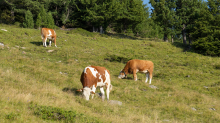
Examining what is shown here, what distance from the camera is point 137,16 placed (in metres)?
53.7

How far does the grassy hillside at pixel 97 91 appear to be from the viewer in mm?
6562

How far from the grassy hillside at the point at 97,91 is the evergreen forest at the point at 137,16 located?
1279cm

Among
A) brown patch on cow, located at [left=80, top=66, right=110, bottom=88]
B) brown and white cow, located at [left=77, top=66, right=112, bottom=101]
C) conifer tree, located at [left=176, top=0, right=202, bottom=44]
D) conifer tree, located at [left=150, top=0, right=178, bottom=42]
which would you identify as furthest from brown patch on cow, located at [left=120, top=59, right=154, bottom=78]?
conifer tree, located at [left=176, top=0, right=202, bottom=44]

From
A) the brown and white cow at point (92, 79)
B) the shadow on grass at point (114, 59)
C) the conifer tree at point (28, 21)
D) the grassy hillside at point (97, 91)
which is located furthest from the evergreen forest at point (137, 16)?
the brown and white cow at point (92, 79)

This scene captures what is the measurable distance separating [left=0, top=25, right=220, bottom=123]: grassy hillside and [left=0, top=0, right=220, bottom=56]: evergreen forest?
12787 millimetres

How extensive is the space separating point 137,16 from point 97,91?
4535 centimetres

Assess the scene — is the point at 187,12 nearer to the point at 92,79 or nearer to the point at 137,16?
the point at 137,16

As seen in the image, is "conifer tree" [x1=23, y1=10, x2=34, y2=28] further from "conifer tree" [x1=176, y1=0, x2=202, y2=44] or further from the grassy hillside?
"conifer tree" [x1=176, y1=0, x2=202, y2=44]

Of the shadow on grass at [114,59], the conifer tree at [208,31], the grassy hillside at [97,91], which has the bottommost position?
the grassy hillside at [97,91]

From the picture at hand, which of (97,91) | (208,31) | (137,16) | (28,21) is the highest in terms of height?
(137,16)

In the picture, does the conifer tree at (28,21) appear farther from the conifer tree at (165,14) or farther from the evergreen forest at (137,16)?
the conifer tree at (165,14)

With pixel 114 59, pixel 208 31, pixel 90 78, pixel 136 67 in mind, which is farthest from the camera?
pixel 208 31

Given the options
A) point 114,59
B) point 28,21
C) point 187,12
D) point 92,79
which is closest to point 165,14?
point 187,12

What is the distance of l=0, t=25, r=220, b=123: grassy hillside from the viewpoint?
6.56 metres
